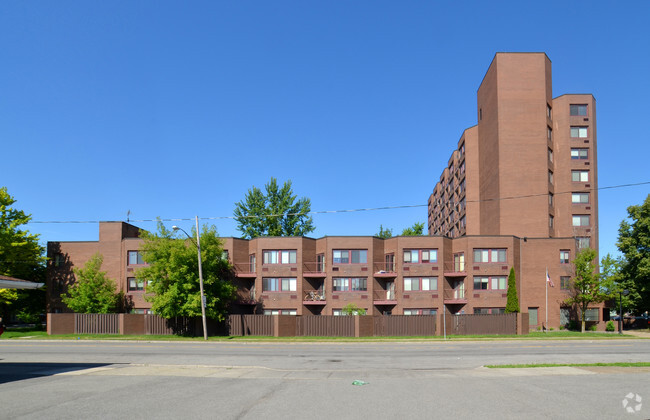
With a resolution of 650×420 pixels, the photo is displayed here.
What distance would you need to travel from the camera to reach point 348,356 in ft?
83.1

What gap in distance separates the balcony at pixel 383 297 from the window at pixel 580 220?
84.8 ft

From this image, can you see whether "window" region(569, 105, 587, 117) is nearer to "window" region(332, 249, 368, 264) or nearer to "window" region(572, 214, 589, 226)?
"window" region(572, 214, 589, 226)

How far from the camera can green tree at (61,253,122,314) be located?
47.6 metres

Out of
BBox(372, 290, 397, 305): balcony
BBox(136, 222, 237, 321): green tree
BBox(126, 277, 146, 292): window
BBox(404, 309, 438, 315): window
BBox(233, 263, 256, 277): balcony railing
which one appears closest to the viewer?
BBox(136, 222, 237, 321): green tree

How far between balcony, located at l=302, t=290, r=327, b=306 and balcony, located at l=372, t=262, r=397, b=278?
5562 millimetres

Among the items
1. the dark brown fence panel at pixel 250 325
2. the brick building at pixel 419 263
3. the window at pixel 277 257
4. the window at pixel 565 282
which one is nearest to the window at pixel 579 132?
the brick building at pixel 419 263

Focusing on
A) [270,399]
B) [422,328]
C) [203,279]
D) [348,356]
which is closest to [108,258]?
[203,279]

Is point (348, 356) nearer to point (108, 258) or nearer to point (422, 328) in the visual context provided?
point (422, 328)

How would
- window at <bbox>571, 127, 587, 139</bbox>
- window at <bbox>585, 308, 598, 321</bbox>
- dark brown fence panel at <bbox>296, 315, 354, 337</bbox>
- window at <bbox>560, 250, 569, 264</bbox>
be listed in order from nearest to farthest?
dark brown fence panel at <bbox>296, 315, 354, 337</bbox> < window at <bbox>560, 250, 569, 264</bbox> < window at <bbox>585, 308, 598, 321</bbox> < window at <bbox>571, 127, 587, 139</bbox>

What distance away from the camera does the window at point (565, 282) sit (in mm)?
49562

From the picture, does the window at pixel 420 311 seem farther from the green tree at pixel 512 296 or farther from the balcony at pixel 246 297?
the balcony at pixel 246 297

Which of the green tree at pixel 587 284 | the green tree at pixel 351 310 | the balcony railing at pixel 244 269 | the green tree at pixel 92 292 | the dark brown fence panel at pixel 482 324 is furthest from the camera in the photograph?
A: the balcony railing at pixel 244 269

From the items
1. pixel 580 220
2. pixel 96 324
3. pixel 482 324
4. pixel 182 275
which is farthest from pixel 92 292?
pixel 580 220

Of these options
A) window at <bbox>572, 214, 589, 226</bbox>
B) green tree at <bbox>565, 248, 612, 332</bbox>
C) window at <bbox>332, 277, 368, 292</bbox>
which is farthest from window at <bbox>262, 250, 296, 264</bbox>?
window at <bbox>572, 214, 589, 226</bbox>
